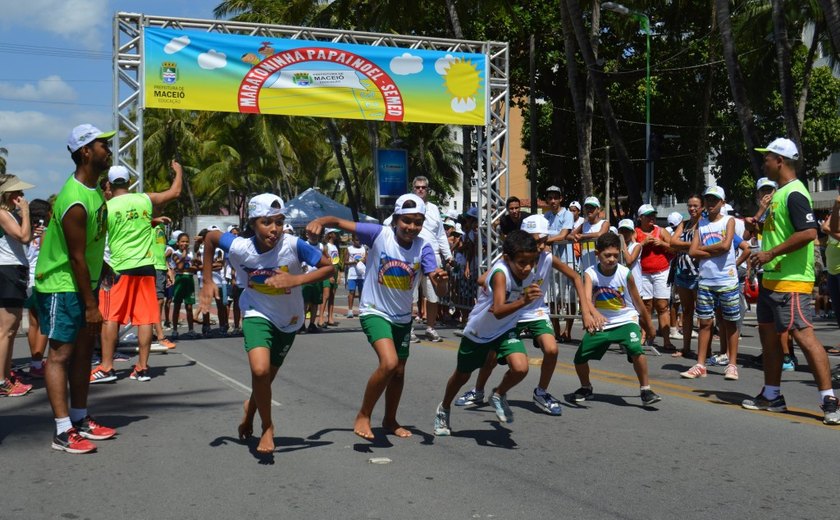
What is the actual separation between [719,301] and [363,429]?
5352 millimetres

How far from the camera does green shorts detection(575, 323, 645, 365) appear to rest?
330 inches

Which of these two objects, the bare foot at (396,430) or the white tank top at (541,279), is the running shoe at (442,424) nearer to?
the bare foot at (396,430)

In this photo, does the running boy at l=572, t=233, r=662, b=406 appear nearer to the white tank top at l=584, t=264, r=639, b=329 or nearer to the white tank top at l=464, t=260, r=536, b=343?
the white tank top at l=584, t=264, r=639, b=329

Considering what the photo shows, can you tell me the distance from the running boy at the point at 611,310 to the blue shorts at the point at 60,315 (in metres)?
4.25

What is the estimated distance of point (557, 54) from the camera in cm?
3731

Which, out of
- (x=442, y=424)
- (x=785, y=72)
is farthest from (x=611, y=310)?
(x=785, y=72)

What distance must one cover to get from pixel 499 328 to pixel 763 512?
252 centimetres

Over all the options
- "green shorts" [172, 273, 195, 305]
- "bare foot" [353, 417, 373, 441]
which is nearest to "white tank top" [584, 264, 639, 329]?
"bare foot" [353, 417, 373, 441]

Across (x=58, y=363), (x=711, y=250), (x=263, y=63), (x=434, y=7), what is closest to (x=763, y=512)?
(x=58, y=363)

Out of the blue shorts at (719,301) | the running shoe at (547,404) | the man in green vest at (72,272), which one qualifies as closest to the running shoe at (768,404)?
the running shoe at (547,404)

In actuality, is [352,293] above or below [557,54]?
below

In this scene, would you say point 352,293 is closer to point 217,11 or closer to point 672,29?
point 672,29

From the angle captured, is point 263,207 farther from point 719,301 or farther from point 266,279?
point 719,301

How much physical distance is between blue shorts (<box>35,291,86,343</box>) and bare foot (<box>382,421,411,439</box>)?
2.32 meters
